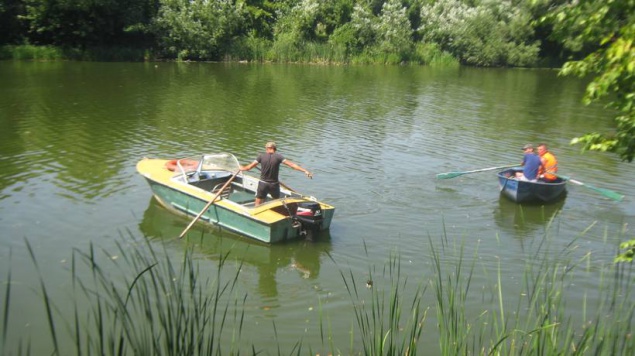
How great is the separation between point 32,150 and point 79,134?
89.4 inches

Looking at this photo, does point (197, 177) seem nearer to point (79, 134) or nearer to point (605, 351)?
point (79, 134)

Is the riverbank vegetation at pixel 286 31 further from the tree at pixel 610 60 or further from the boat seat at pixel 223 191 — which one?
the tree at pixel 610 60

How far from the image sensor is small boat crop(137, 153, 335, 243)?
9766mm

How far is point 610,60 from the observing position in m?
4.10

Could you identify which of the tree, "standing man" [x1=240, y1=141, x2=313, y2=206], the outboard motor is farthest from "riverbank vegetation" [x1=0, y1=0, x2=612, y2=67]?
the tree

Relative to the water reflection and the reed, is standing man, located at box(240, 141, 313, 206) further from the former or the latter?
the water reflection

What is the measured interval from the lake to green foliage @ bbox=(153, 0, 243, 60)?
41.3 feet

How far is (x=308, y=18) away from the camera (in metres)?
48.8

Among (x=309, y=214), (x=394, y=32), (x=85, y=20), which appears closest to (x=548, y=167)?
(x=309, y=214)

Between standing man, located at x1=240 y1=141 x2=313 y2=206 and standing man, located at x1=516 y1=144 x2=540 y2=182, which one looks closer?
standing man, located at x1=240 y1=141 x2=313 y2=206

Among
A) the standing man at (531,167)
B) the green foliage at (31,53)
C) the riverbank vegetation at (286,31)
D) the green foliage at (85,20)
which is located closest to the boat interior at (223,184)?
the standing man at (531,167)

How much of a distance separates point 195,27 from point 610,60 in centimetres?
4167

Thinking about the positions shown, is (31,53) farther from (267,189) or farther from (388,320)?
(388,320)

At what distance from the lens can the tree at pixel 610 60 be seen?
13.2ft
